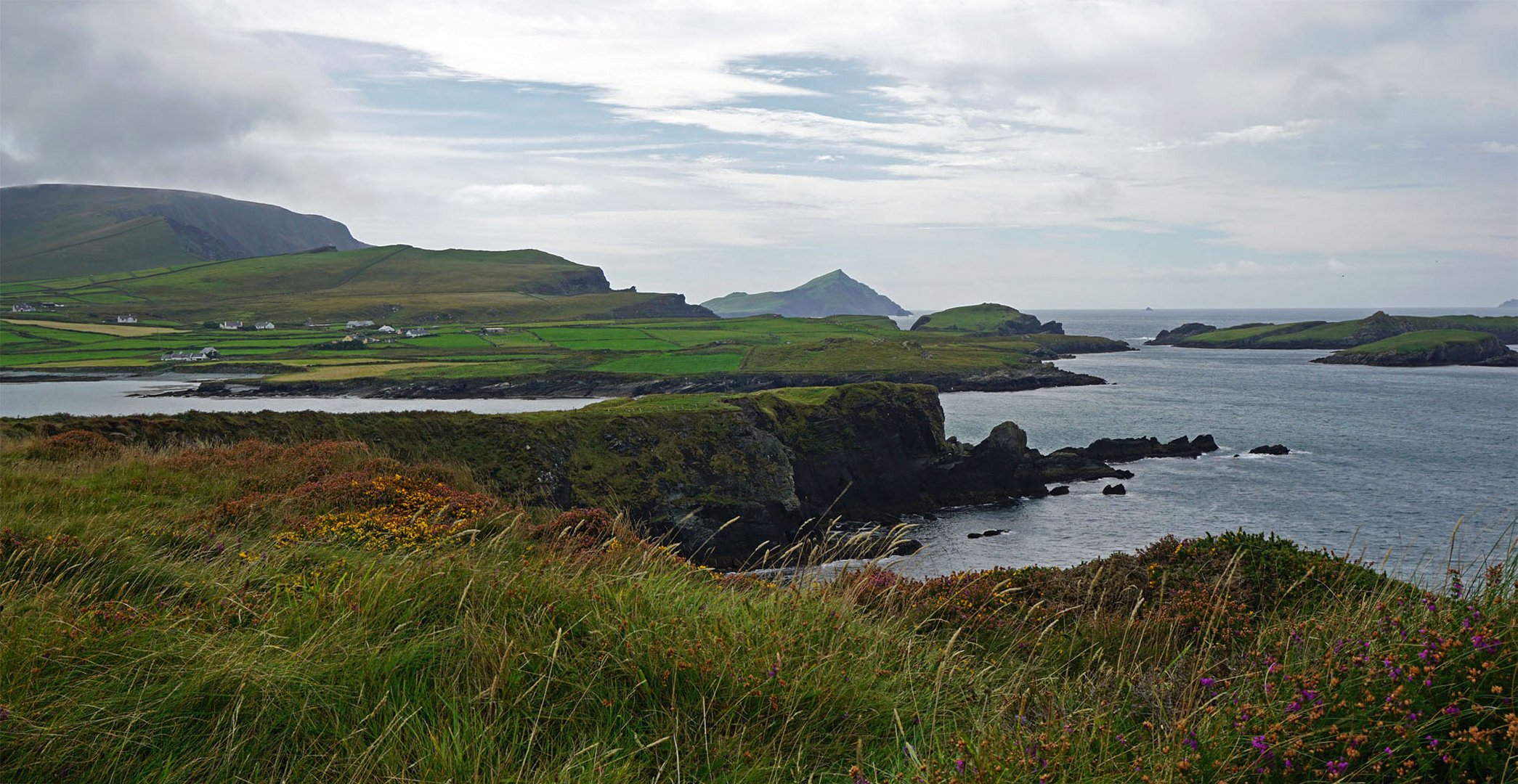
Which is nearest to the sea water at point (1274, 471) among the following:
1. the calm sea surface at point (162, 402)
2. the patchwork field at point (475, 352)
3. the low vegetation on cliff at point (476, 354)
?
the patchwork field at point (475, 352)

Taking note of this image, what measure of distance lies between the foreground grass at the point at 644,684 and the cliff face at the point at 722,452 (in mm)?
17125

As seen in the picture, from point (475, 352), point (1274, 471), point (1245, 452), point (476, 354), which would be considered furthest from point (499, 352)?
point (1274, 471)

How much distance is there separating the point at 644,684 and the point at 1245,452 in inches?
3493

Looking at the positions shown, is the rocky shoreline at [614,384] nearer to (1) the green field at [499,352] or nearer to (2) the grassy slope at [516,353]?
(1) the green field at [499,352]

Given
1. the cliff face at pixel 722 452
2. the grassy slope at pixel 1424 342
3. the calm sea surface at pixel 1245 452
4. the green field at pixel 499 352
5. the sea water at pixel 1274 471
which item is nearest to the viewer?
the cliff face at pixel 722 452

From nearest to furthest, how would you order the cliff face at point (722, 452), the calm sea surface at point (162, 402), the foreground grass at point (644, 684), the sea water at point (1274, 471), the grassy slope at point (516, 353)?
the foreground grass at point (644, 684) < the cliff face at point (722, 452) < the sea water at point (1274, 471) < the calm sea surface at point (162, 402) < the grassy slope at point (516, 353)

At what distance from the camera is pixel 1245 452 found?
8081 centimetres

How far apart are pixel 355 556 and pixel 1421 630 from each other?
8013 mm

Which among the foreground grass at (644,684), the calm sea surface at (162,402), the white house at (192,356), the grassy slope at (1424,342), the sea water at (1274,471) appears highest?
the grassy slope at (1424,342)

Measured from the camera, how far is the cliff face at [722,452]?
3697 cm

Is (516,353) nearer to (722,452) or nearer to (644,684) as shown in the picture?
(722,452)

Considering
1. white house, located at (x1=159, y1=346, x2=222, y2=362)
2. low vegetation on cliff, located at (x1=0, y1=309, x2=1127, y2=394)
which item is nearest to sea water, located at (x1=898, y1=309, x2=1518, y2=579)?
low vegetation on cliff, located at (x1=0, y1=309, x2=1127, y2=394)

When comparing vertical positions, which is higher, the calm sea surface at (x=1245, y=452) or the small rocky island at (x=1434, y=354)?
the small rocky island at (x=1434, y=354)

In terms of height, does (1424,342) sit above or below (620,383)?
above
